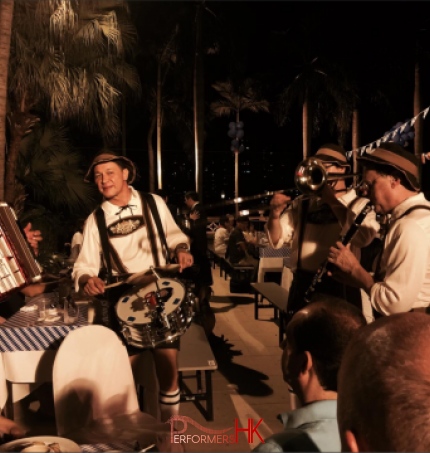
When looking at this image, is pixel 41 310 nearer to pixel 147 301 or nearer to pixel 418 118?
pixel 147 301

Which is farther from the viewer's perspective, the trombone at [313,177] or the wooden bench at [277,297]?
the wooden bench at [277,297]

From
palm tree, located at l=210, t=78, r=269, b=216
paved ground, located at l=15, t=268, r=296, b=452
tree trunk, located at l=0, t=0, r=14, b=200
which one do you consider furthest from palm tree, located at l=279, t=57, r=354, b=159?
tree trunk, located at l=0, t=0, r=14, b=200

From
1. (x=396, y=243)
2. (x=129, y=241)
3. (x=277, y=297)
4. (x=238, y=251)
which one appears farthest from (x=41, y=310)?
(x=238, y=251)

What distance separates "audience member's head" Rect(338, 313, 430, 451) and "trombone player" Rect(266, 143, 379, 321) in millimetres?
2566

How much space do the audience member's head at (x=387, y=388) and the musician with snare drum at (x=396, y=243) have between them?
5.69 feet

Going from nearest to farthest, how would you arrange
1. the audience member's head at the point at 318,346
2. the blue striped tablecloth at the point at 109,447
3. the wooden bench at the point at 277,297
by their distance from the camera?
the audience member's head at the point at 318,346 < the blue striped tablecloth at the point at 109,447 < the wooden bench at the point at 277,297

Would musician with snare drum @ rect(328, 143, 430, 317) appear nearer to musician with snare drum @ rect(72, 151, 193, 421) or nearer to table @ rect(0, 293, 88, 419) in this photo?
musician with snare drum @ rect(72, 151, 193, 421)

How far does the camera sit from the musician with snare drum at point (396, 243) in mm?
2828

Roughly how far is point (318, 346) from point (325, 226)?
7.19 feet

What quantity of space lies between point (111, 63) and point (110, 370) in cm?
1095

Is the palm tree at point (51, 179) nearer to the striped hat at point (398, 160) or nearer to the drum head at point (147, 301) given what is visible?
the drum head at point (147, 301)

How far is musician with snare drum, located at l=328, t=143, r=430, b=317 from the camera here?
283 centimetres

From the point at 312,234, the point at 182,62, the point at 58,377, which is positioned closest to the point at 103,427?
the point at 58,377

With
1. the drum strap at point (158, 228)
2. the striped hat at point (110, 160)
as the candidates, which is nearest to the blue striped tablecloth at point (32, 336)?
the drum strap at point (158, 228)
